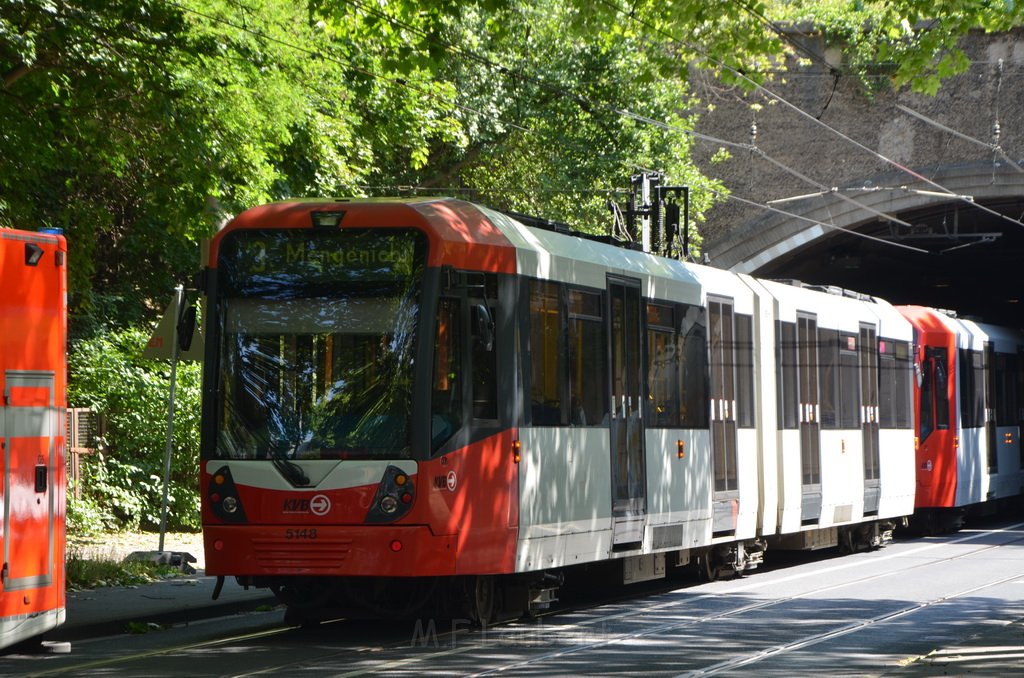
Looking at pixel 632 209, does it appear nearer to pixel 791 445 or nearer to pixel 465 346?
pixel 791 445

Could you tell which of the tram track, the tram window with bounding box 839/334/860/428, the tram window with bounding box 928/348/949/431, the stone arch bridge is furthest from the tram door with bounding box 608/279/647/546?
the stone arch bridge

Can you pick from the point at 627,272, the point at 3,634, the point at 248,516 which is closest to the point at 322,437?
the point at 248,516

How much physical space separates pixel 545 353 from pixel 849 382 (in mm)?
9263

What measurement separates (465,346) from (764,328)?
23.8 ft

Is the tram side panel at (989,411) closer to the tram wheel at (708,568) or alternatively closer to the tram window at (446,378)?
the tram wheel at (708,568)

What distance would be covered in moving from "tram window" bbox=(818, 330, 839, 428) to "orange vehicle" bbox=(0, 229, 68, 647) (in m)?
11.5

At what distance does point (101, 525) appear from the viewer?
72.5 ft

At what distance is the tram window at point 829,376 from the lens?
2084 centimetres

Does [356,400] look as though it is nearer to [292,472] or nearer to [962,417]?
[292,472]

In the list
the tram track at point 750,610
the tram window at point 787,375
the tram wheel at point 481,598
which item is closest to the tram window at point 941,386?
the tram track at point 750,610

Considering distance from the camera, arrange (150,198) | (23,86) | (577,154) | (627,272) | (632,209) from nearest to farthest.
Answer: (627,272), (23,86), (150,198), (632,209), (577,154)

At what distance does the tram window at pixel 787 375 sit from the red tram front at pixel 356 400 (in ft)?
23.5

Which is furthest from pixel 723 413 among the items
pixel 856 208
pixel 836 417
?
pixel 856 208

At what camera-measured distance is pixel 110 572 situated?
1645 cm
